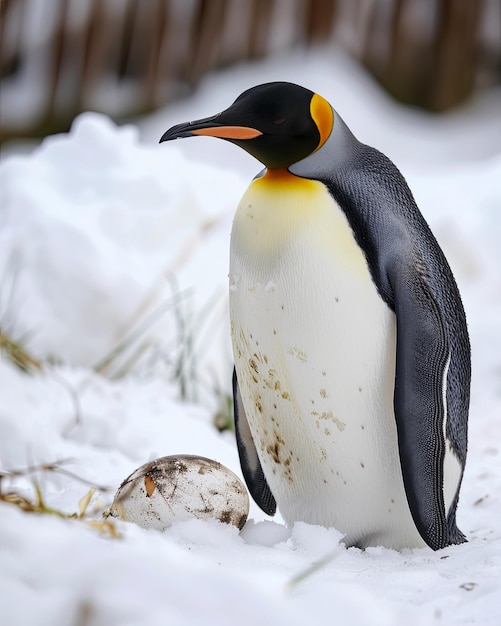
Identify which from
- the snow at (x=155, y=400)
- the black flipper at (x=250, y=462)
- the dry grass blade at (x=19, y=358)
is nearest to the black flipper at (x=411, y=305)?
the snow at (x=155, y=400)

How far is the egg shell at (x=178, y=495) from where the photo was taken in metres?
1.36

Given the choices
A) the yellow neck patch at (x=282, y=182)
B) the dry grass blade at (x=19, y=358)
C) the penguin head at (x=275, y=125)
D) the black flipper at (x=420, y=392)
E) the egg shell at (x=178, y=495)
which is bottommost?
the dry grass blade at (x=19, y=358)

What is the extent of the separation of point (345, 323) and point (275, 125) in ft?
1.00

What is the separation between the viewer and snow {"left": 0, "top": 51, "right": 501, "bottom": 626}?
0.85 metres

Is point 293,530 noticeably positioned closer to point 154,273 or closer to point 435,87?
point 154,273

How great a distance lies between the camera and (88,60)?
613cm

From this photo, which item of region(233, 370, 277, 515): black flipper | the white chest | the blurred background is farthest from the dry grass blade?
the blurred background

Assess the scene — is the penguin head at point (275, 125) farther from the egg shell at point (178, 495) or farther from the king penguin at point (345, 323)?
the egg shell at point (178, 495)

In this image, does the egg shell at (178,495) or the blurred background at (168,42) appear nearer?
the egg shell at (178,495)

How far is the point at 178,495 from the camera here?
53.7 inches

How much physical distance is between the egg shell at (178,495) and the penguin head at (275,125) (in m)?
0.47

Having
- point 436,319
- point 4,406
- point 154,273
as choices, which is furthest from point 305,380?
point 154,273

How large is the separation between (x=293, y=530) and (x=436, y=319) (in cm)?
38

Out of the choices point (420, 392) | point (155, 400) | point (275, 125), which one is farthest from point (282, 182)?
point (155, 400)
